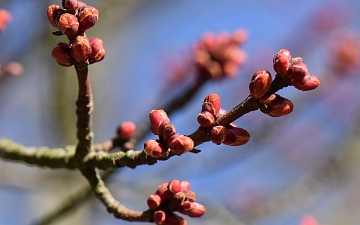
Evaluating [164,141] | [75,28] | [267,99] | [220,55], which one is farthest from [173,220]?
[220,55]

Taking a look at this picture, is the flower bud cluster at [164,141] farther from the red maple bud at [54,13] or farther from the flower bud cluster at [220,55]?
the flower bud cluster at [220,55]

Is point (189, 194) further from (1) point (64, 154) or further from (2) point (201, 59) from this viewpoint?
(2) point (201, 59)

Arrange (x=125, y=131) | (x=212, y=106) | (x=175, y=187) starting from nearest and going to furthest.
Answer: (x=212, y=106) → (x=175, y=187) → (x=125, y=131)

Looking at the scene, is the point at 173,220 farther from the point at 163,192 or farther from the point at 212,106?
the point at 212,106

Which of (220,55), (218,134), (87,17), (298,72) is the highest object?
(220,55)

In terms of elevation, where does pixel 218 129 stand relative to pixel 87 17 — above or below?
below

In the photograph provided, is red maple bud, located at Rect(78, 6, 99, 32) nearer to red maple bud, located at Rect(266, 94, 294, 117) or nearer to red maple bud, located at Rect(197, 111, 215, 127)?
red maple bud, located at Rect(197, 111, 215, 127)

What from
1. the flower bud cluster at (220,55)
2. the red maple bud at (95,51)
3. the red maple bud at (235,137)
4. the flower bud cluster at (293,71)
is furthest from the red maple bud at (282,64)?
Result: the flower bud cluster at (220,55)
